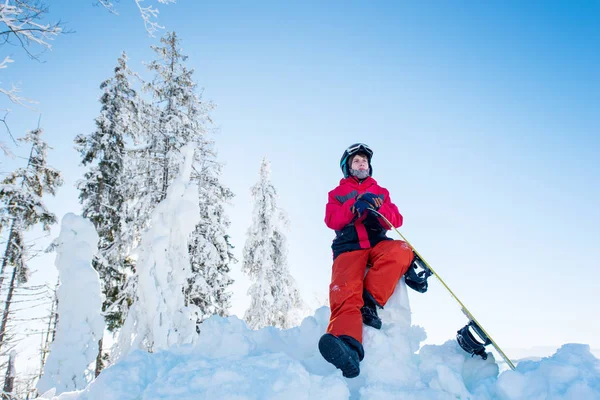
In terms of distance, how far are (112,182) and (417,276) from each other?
13211mm

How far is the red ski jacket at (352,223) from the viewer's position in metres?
3.48

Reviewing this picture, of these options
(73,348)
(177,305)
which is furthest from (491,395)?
(73,348)

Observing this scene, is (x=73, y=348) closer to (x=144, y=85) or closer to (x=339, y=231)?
(x=339, y=231)

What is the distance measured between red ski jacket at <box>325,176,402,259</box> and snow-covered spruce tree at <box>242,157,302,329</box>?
12456 mm

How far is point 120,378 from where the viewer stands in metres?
2.42

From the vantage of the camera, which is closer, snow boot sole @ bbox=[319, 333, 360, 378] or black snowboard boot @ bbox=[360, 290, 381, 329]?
snow boot sole @ bbox=[319, 333, 360, 378]

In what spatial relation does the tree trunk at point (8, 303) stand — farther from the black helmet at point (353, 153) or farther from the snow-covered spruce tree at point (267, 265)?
the black helmet at point (353, 153)

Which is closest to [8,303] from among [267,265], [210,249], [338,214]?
[210,249]

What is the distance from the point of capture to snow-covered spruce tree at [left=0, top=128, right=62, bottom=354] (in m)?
11.4

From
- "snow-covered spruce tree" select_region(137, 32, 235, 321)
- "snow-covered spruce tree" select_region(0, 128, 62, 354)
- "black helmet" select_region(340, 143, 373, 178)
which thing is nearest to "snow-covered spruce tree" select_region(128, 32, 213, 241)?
"snow-covered spruce tree" select_region(137, 32, 235, 321)

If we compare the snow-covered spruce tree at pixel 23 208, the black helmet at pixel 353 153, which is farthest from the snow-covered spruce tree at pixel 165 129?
the black helmet at pixel 353 153

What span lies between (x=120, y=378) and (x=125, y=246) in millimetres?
11105

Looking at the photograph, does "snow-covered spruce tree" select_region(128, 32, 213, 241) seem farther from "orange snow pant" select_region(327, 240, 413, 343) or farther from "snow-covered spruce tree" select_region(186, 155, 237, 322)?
"orange snow pant" select_region(327, 240, 413, 343)

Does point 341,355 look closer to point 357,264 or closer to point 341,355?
point 341,355
